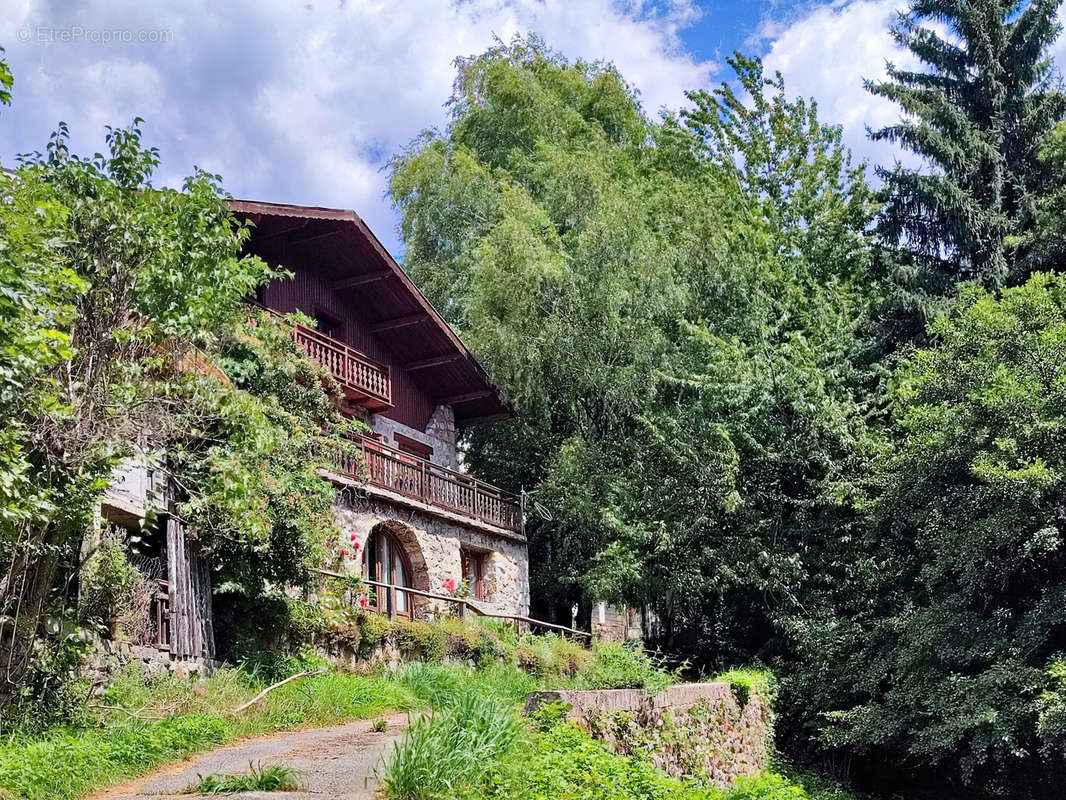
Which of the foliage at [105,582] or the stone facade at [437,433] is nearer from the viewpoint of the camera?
the foliage at [105,582]

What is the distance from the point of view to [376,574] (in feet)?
61.8

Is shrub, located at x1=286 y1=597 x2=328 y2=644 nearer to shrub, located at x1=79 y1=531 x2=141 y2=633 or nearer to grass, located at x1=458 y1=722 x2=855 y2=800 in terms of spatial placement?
shrub, located at x1=79 y1=531 x2=141 y2=633

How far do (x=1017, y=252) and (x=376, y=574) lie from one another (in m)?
13.9

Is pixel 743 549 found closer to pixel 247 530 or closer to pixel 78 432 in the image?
pixel 247 530

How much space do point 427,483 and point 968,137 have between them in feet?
41.9

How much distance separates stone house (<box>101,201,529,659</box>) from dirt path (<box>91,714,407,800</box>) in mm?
5626

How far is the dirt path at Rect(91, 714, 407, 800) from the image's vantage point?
783 cm

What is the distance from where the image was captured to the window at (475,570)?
2128cm

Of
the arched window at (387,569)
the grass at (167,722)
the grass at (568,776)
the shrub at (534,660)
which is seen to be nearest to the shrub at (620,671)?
the shrub at (534,660)

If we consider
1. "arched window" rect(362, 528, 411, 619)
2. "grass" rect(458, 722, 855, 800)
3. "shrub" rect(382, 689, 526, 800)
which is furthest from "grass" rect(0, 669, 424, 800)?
"arched window" rect(362, 528, 411, 619)

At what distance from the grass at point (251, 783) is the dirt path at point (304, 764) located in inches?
4.1

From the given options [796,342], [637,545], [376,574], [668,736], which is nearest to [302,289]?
[376,574]

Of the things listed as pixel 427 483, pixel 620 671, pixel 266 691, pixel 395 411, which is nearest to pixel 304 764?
pixel 266 691

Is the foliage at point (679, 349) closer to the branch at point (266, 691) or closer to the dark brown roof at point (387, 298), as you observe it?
the dark brown roof at point (387, 298)
